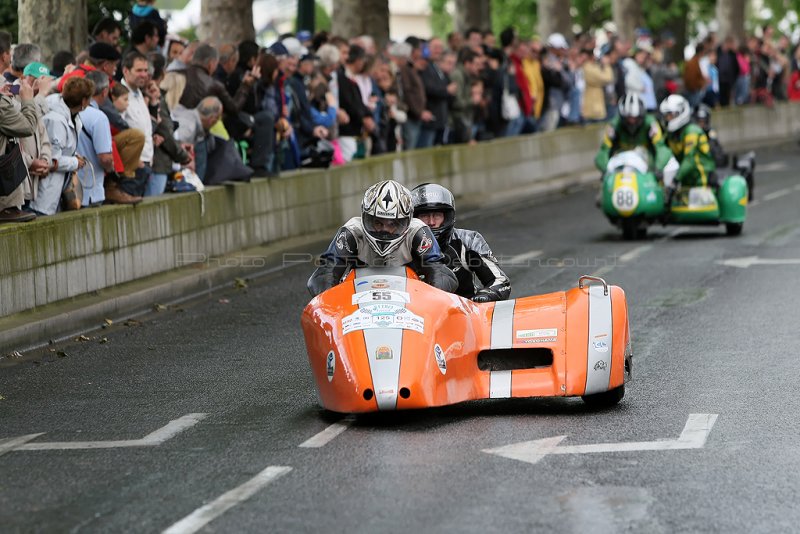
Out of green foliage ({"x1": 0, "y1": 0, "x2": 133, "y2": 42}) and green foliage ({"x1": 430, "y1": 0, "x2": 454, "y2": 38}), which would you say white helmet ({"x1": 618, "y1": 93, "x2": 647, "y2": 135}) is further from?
green foliage ({"x1": 430, "y1": 0, "x2": 454, "y2": 38})

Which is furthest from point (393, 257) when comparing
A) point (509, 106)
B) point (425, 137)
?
point (509, 106)

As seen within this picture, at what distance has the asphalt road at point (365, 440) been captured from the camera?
7.75m

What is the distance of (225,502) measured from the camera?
7984 millimetres

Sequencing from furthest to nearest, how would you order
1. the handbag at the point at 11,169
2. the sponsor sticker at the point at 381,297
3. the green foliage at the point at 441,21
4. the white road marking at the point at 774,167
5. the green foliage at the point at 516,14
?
the green foliage at the point at 441,21 < the green foliage at the point at 516,14 < the white road marking at the point at 774,167 < the handbag at the point at 11,169 < the sponsor sticker at the point at 381,297

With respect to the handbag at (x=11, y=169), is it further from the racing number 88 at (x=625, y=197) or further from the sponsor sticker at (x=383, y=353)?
the racing number 88 at (x=625, y=197)

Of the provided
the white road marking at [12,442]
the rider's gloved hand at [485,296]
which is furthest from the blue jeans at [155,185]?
the white road marking at [12,442]

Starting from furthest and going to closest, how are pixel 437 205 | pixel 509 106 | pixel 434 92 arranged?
pixel 509 106 → pixel 434 92 → pixel 437 205

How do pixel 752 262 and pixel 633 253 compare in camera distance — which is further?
pixel 633 253

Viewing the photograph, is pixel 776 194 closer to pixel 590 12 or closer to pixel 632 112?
pixel 632 112

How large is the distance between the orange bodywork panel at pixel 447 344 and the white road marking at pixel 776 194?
1723 centimetres

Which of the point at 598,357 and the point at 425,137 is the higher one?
the point at 425,137

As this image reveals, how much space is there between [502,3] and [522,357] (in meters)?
52.8

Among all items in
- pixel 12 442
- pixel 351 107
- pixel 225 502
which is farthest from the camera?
pixel 351 107

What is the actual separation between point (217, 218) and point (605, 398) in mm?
8904
